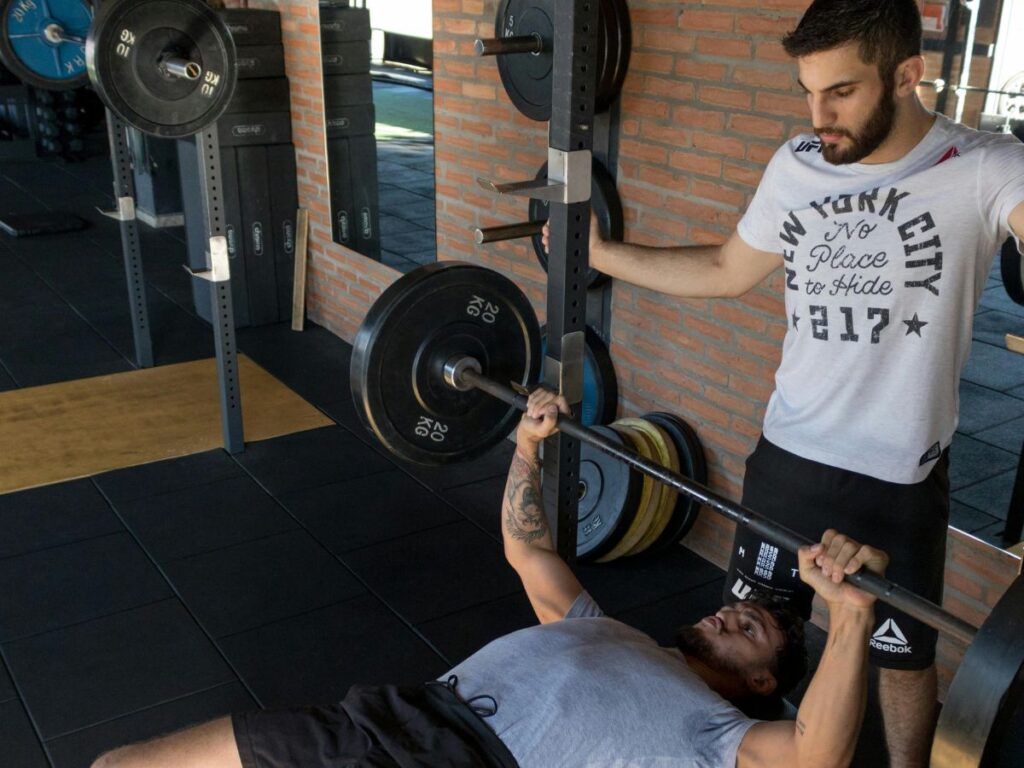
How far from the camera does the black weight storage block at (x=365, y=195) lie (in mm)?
4422

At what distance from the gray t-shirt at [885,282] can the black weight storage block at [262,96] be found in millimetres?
3252

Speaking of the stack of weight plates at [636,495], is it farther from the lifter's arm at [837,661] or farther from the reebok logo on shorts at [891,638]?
the lifter's arm at [837,661]

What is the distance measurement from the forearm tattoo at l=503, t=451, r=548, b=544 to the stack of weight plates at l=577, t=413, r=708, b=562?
0.92 meters

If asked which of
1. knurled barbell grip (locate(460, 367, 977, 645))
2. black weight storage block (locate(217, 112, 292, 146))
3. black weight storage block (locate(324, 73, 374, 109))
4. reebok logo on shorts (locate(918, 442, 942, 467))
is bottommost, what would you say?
reebok logo on shorts (locate(918, 442, 942, 467))

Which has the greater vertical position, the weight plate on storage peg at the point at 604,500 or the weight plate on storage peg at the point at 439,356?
the weight plate on storage peg at the point at 439,356

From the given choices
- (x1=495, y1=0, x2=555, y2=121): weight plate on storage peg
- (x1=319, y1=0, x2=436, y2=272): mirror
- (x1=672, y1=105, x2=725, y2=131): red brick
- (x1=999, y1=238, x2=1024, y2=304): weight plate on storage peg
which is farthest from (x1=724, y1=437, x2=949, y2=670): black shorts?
(x1=319, y1=0, x2=436, y2=272): mirror

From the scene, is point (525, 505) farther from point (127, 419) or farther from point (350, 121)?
point (350, 121)

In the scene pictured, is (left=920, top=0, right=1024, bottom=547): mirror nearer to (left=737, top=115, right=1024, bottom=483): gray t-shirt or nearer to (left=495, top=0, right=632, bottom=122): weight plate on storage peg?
(left=737, top=115, right=1024, bottom=483): gray t-shirt

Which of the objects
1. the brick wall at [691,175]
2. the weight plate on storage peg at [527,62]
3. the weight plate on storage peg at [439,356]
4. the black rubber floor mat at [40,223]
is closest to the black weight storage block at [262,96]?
the brick wall at [691,175]

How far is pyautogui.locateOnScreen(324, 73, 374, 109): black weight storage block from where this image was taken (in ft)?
14.2

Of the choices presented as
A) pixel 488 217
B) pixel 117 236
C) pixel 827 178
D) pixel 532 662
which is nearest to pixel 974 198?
pixel 827 178

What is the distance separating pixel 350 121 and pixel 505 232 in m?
2.80

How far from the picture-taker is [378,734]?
5.02ft

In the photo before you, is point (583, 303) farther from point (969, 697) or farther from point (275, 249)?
point (275, 249)
